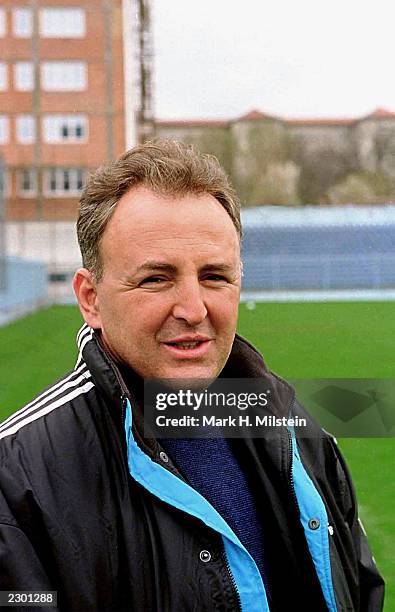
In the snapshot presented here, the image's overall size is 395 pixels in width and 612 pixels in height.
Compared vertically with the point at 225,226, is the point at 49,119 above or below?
above

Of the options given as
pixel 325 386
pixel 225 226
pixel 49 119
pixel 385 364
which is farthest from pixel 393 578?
pixel 49 119

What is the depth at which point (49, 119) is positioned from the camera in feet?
15.5

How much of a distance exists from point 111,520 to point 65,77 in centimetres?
441

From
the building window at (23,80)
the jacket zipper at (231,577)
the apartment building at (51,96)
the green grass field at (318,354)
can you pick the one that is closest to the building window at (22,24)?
the apartment building at (51,96)

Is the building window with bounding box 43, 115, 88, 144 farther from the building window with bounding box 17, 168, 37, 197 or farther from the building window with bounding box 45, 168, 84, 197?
the building window with bounding box 17, 168, 37, 197

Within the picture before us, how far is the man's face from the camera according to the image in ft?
1.20

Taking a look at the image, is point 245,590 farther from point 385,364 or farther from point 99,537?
point 385,364

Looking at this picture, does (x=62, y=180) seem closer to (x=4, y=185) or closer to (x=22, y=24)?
(x=4, y=185)

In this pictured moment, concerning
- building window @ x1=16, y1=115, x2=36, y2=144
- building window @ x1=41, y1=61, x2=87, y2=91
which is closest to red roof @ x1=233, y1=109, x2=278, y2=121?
building window @ x1=41, y1=61, x2=87, y2=91

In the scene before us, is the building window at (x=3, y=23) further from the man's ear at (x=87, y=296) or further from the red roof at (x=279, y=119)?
the man's ear at (x=87, y=296)

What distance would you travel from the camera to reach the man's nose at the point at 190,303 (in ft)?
1.22

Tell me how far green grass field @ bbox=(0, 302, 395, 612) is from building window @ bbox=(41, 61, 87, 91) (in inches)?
52.8

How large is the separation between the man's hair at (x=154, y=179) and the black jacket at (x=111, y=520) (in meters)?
0.06

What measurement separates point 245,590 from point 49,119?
4617 millimetres
